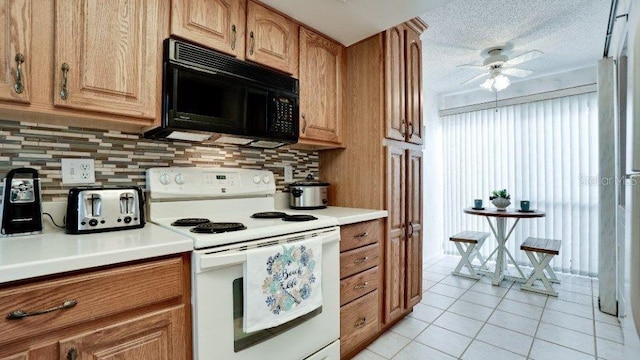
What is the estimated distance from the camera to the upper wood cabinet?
2.07 meters

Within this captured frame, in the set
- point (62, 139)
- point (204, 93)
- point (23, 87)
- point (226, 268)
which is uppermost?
point (204, 93)

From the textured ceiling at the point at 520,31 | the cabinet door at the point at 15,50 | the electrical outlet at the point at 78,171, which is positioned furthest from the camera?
the textured ceiling at the point at 520,31

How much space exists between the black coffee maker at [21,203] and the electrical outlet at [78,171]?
0.14m

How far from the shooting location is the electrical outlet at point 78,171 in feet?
4.34

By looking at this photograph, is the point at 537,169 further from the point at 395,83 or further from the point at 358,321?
the point at 358,321

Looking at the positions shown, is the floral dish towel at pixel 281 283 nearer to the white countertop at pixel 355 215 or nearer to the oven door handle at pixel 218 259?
the oven door handle at pixel 218 259

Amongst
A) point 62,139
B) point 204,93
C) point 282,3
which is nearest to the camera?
point 62,139

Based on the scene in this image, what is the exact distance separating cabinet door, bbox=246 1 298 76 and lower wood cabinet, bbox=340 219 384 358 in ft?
3.52

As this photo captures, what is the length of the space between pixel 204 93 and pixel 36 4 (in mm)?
629

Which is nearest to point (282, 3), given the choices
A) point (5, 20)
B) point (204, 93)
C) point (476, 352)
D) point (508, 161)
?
point (204, 93)

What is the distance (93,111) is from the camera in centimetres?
118

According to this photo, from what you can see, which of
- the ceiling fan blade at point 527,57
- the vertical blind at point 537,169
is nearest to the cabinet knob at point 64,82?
the ceiling fan blade at point 527,57

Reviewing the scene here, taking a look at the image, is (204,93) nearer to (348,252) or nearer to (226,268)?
(226,268)

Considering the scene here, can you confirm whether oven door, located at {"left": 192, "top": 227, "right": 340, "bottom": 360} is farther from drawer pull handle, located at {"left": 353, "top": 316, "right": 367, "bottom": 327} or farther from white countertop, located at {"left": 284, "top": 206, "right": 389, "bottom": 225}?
drawer pull handle, located at {"left": 353, "top": 316, "right": 367, "bottom": 327}
